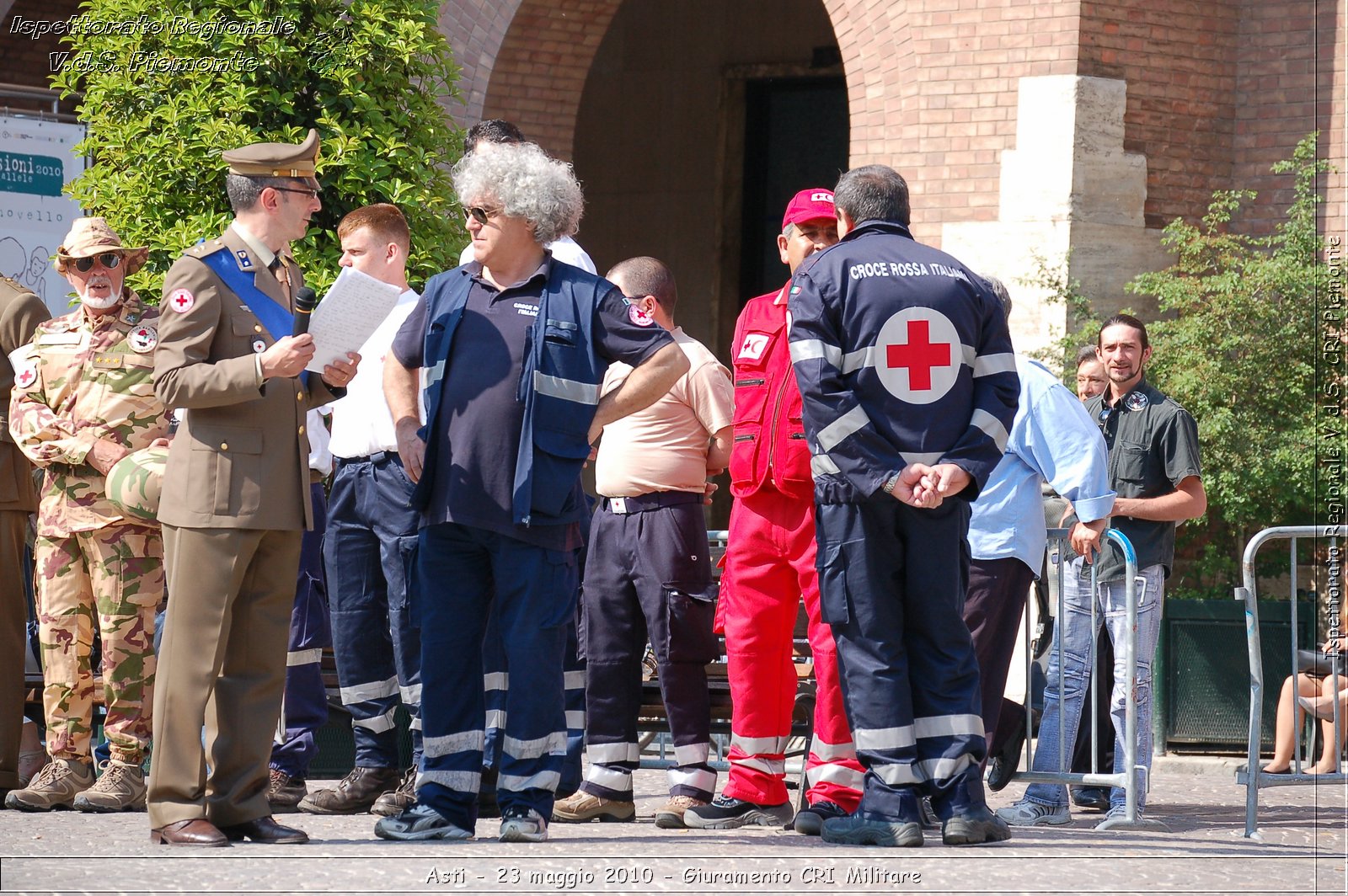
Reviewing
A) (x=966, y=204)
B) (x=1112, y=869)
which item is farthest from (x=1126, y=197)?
(x=1112, y=869)

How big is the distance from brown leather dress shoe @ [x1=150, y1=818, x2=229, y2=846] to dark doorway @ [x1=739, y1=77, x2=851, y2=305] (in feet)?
38.6

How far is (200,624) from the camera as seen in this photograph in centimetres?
548

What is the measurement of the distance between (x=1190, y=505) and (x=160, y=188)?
5.27m

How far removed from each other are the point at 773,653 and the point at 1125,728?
1.78 meters

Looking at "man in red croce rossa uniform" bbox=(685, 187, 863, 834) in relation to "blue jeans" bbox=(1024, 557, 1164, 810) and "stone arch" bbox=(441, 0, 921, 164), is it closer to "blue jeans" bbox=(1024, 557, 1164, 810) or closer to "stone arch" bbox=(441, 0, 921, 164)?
"blue jeans" bbox=(1024, 557, 1164, 810)

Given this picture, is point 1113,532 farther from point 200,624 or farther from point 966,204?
point 966,204

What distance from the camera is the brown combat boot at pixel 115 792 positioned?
258 inches

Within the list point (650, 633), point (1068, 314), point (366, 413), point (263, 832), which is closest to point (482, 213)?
point (366, 413)

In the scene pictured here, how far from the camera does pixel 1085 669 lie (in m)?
7.53

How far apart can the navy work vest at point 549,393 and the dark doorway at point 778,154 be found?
11.0m

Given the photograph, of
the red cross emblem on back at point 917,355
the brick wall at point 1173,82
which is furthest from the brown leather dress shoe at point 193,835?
the brick wall at point 1173,82

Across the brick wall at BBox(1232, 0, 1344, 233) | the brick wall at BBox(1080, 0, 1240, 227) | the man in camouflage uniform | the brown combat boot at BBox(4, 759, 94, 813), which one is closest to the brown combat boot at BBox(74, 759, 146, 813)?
the man in camouflage uniform

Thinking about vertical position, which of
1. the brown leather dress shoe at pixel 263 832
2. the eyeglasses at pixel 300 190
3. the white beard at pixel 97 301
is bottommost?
the brown leather dress shoe at pixel 263 832

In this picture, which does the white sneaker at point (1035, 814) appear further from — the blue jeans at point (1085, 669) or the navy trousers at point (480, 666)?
the navy trousers at point (480, 666)
